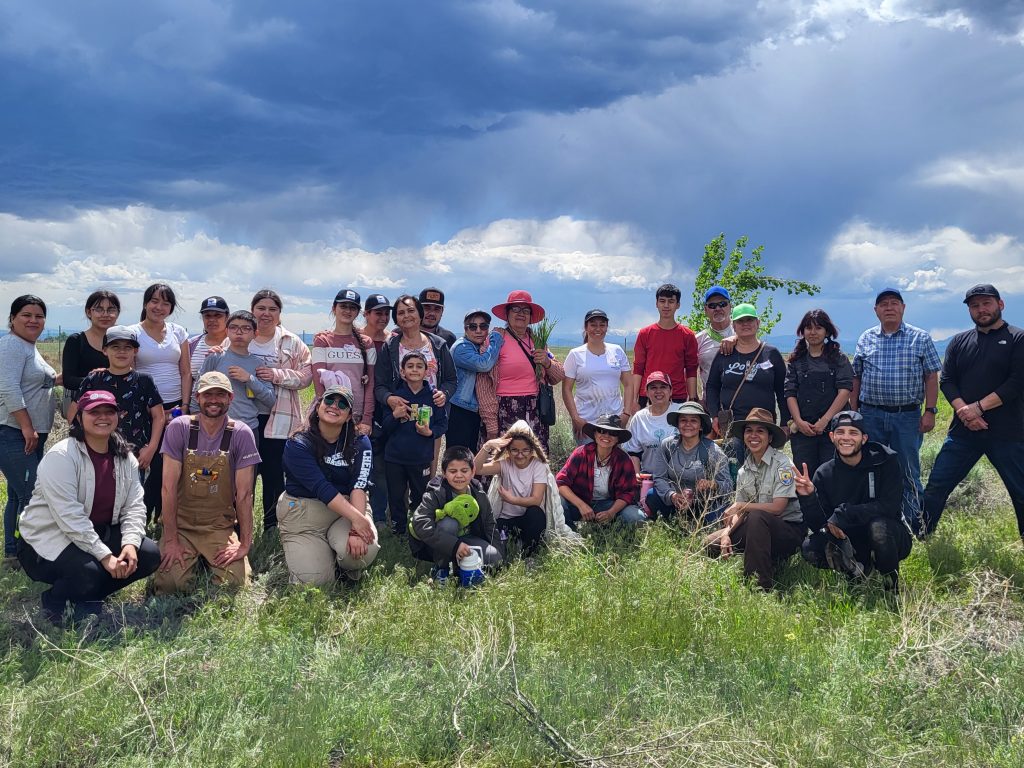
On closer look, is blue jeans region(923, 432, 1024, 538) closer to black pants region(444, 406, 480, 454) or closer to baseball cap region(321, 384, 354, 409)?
black pants region(444, 406, 480, 454)

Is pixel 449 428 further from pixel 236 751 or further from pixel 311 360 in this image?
pixel 236 751

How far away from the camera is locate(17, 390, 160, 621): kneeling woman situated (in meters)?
5.22

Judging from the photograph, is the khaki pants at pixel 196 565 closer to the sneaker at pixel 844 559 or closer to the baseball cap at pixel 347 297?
the baseball cap at pixel 347 297

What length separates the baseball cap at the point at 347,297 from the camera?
702 centimetres

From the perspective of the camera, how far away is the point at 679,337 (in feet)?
25.7

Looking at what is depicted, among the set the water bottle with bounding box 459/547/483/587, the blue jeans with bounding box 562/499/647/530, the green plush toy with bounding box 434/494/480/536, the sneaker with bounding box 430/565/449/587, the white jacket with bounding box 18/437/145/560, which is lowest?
the sneaker with bounding box 430/565/449/587

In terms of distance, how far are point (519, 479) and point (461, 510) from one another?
82 cm

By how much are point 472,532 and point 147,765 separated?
336 cm

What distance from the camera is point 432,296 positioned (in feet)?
26.1

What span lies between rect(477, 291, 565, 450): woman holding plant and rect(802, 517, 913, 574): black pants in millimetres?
2795

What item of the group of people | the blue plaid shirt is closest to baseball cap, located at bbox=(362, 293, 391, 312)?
the group of people

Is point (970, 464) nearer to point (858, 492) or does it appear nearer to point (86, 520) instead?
point (858, 492)

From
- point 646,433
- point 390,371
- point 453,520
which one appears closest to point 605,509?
point 646,433

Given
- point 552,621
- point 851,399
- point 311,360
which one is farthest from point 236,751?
point 851,399
